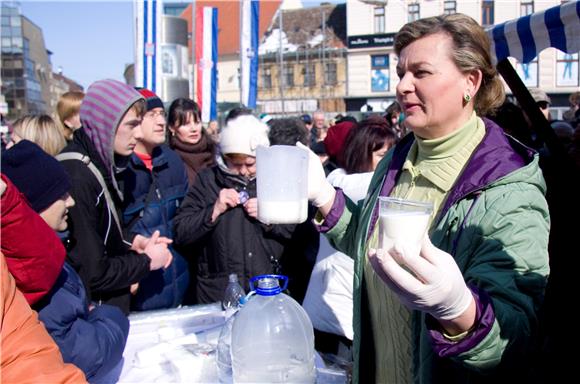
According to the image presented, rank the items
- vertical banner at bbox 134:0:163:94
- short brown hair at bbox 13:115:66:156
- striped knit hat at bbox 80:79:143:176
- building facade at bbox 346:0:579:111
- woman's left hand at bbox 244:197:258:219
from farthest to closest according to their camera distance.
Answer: building facade at bbox 346:0:579:111 → vertical banner at bbox 134:0:163:94 → short brown hair at bbox 13:115:66:156 → woman's left hand at bbox 244:197:258:219 → striped knit hat at bbox 80:79:143:176

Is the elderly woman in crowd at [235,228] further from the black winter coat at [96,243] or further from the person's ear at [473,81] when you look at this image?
the person's ear at [473,81]

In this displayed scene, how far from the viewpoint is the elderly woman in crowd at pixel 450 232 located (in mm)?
1097

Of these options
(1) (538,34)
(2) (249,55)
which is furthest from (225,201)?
(2) (249,55)

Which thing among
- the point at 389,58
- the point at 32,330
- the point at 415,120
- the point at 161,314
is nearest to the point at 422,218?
the point at 415,120

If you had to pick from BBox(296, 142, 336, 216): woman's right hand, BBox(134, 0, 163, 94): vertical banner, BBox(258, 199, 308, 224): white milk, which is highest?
BBox(134, 0, 163, 94): vertical banner

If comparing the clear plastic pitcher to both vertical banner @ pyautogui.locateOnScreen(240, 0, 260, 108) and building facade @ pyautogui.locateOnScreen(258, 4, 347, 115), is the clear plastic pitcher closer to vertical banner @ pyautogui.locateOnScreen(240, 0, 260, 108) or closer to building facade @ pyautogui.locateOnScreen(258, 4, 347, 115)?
vertical banner @ pyautogui.locateOnScreen(240, 0, 260, 108)

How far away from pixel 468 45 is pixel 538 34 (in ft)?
5.32

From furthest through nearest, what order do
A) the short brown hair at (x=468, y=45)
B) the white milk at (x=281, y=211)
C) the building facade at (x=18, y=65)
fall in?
the building facade at (x=18, y=65) < the white milk at (x=281, y=211) < the short brown hair at (x=468, y=45)

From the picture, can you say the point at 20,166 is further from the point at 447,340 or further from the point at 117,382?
the point at 447,340

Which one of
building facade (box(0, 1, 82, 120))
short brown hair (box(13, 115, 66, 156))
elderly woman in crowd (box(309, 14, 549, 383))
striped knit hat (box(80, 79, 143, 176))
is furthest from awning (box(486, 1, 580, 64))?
building facade (box(0, 1, 82, 120))

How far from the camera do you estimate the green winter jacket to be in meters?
1.13

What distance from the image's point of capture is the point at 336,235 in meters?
1.98

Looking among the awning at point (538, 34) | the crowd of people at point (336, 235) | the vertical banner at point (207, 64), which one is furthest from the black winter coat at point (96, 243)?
the vertical banner at point (207, 64)

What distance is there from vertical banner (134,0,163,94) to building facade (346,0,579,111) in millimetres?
25999
